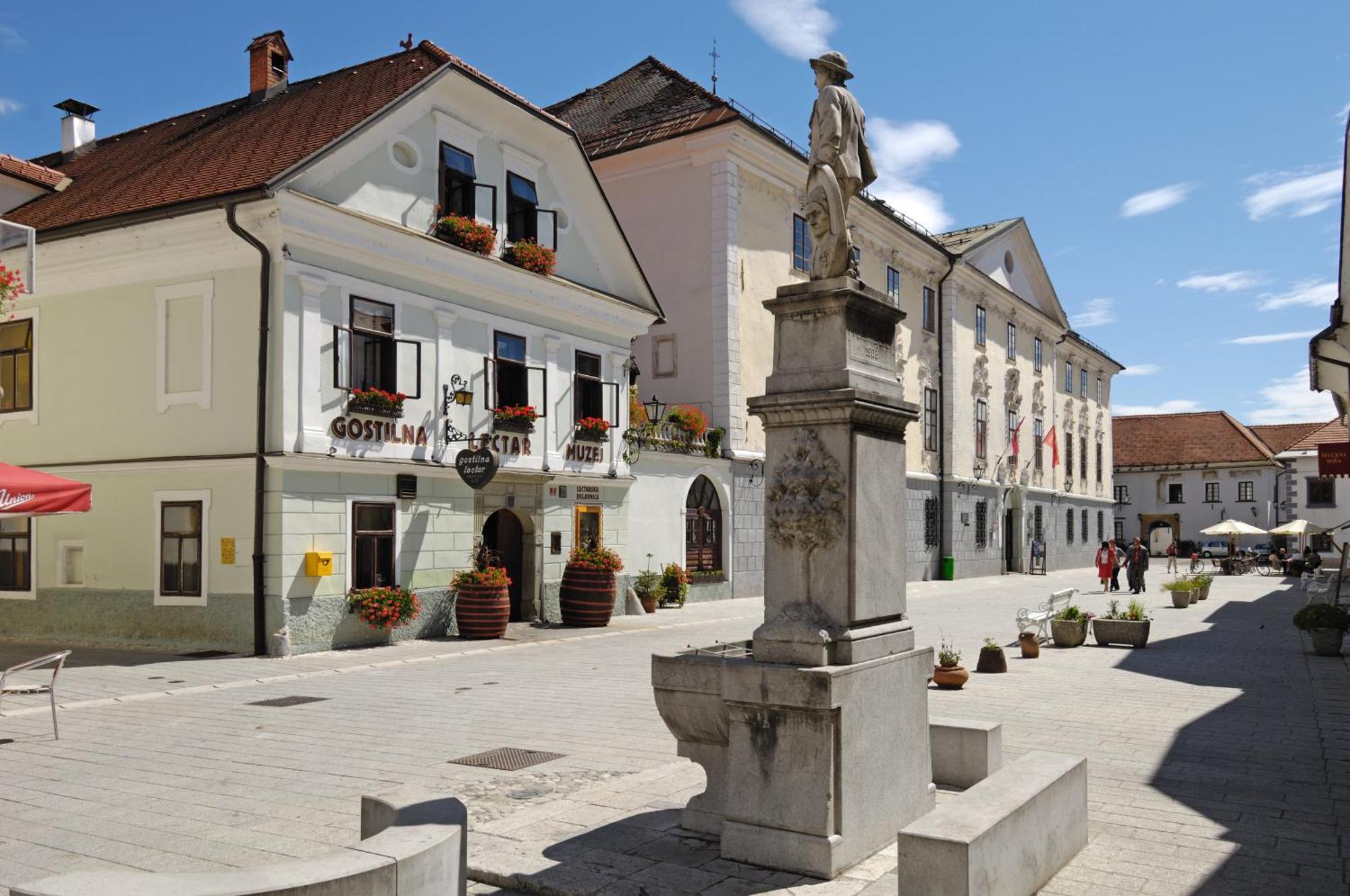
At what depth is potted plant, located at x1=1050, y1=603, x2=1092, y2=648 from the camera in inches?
691

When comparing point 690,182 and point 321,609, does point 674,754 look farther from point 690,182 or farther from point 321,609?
point 690,182

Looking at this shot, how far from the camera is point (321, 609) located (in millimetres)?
16344

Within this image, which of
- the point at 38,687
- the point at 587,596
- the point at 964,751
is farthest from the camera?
the point at 587,596

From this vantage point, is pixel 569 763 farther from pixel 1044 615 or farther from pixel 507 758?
pixel 1044 615

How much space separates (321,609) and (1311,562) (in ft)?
138

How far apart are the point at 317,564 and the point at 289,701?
4202 mm

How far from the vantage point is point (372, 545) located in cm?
1742

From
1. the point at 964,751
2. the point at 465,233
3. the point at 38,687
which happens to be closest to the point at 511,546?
the point at 465,233

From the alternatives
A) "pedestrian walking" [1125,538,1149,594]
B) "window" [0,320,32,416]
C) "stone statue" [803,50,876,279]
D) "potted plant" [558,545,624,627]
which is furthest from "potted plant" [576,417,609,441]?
"pedestrian walking" [1125,538,1149,594]

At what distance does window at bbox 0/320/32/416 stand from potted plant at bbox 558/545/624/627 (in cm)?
956

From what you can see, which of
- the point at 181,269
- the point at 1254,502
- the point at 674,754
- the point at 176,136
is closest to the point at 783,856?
the point at 674,754

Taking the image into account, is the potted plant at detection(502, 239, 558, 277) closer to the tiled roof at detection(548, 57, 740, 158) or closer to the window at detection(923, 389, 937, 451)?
the tiled roof at detection(548, 57, 740, 158)

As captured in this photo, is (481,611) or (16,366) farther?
(16,366)

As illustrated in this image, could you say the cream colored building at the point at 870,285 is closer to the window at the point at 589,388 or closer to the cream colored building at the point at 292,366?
the window at the point at 589,388
